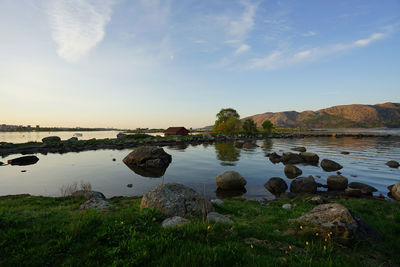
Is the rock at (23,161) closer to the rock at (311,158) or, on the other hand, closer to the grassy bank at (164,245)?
the grassy bank at (164,245)

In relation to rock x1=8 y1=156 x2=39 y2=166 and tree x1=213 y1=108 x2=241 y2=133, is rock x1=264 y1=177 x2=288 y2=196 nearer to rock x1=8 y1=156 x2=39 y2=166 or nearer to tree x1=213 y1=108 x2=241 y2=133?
rock x1=8 y1=156 x2=39 y2=166

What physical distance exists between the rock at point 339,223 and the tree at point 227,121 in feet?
303

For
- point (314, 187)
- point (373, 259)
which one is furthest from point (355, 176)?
point (373, 259)

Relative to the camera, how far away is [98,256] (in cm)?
403

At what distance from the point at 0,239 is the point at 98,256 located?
9.10 ft

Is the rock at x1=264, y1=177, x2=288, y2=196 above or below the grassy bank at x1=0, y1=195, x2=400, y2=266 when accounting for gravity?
below

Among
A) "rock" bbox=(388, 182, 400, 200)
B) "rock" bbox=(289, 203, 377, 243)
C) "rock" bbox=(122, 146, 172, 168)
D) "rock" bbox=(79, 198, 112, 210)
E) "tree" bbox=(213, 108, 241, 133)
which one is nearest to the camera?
"rock" bbox=(289, 203, 377, 243)

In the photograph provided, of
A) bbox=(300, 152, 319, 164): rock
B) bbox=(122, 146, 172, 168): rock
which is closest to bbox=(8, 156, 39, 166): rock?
bbox=(122, 146, 172, 168): rock

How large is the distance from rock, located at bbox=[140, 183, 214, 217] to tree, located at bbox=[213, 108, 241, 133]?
9133cm

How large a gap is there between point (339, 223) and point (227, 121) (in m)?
93.7

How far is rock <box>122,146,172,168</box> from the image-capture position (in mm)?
25672

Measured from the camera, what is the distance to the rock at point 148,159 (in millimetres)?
25672

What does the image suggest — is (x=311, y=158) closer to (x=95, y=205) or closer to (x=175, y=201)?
(x=175, y=201)

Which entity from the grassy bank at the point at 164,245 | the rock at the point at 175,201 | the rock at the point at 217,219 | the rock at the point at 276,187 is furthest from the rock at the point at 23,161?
the rock at the point at 276,187
